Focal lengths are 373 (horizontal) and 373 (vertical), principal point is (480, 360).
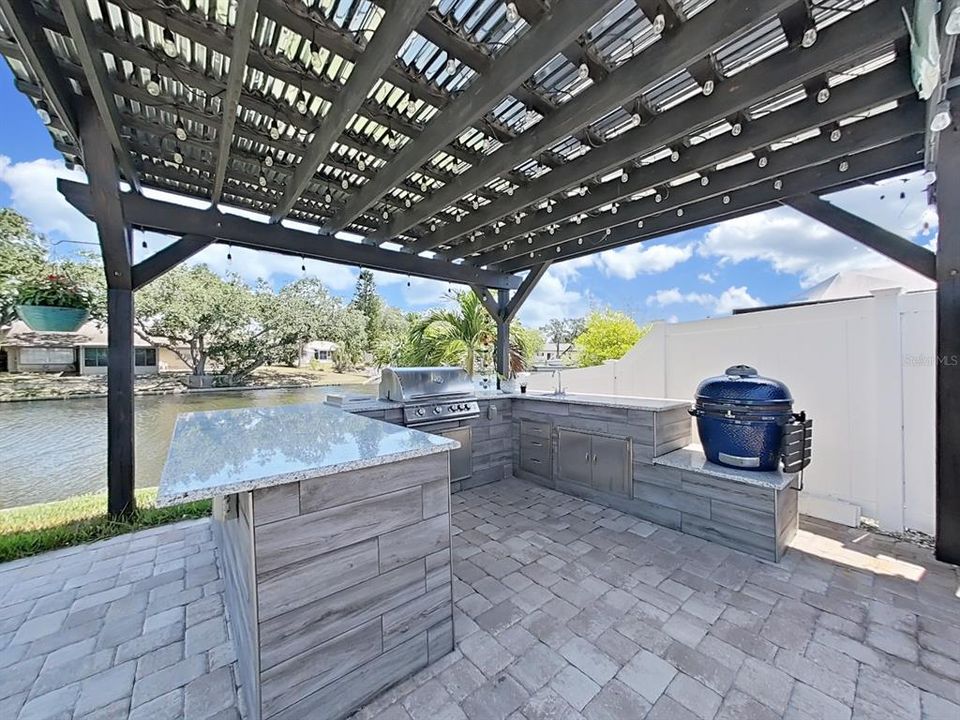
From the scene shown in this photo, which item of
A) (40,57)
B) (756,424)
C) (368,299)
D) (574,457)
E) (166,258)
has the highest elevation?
(368,299)

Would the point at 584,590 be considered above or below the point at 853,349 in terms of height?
below

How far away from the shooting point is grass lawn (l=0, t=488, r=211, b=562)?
271 centimetres

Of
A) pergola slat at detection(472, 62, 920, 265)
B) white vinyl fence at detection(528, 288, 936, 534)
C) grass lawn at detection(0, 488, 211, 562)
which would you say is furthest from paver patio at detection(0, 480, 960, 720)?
pergola slat at detection(472, 62, 920, 265)

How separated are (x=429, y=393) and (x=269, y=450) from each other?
2097 mm

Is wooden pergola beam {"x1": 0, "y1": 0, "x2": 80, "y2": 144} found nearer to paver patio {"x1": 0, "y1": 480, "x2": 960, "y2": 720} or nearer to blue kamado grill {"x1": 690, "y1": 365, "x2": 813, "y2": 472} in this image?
paver patio {"x1": 0, "y1": 480, "x2": 960, "y2": 720}

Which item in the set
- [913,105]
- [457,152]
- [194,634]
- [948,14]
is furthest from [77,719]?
[913,105]

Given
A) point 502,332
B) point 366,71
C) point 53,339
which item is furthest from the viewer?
point 53,339

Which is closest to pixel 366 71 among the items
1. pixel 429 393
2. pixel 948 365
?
pixel 429 393

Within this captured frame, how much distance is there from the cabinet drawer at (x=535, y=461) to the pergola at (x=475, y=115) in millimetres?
2441

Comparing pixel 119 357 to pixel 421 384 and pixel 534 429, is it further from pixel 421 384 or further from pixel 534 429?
pixel 534 429

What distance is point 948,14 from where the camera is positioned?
1.32 metres

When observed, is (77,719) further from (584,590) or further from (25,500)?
(25,500)

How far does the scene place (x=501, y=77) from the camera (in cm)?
178

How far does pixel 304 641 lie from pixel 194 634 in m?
1.06
